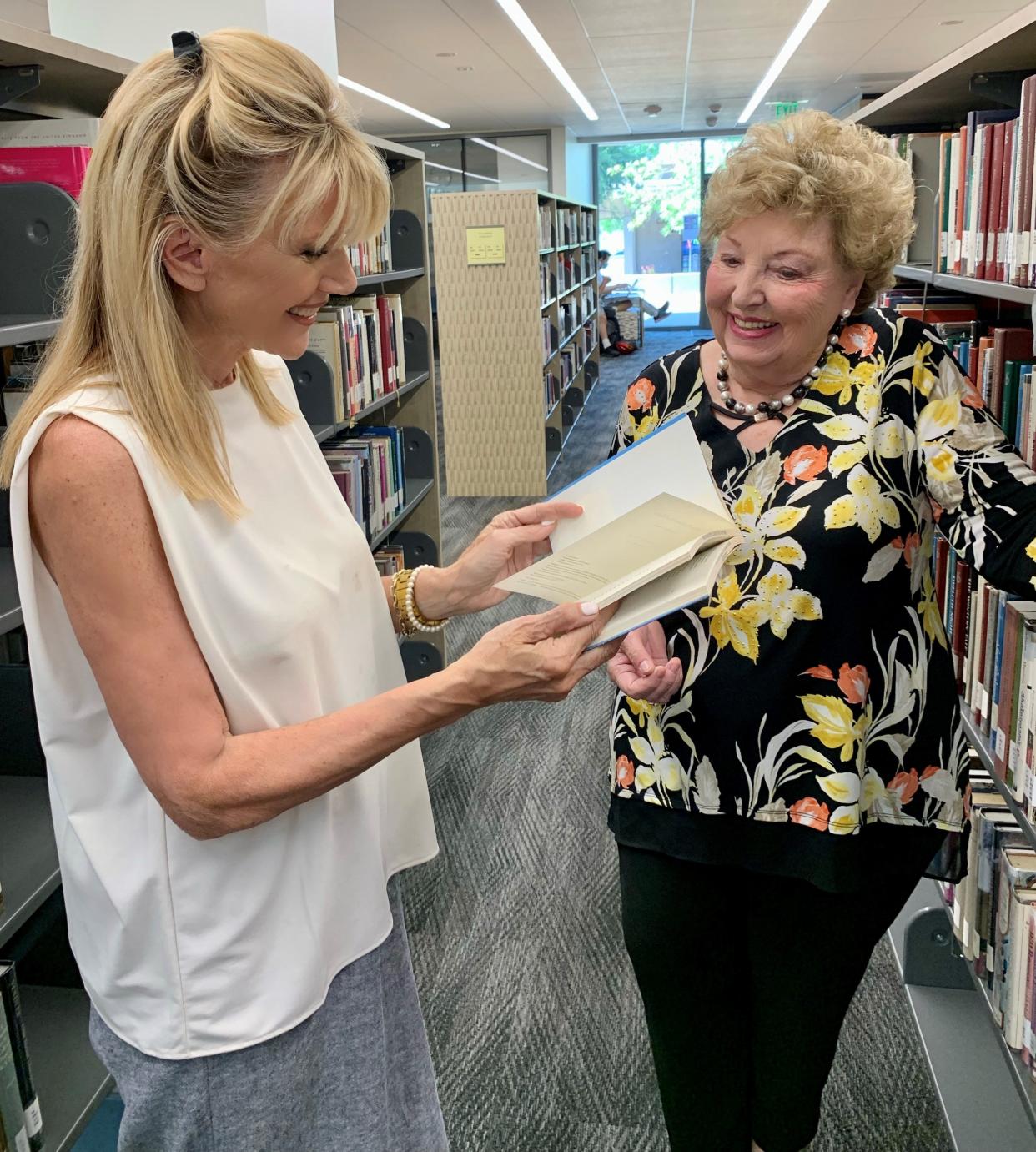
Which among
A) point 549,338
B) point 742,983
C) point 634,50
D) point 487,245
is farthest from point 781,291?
point 634,50

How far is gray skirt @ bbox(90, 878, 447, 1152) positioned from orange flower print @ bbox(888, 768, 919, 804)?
69 centimetres

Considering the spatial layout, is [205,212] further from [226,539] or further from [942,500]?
[942,500]

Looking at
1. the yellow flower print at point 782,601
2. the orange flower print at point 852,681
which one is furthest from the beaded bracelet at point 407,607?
the orange flower print at point 852,681

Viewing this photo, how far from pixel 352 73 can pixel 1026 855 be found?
9655 millimetres

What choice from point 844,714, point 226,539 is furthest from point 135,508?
point 844,714

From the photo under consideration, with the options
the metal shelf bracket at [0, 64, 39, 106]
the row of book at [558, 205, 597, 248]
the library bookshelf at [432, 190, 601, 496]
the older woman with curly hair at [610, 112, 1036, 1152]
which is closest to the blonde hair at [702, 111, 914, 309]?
the older woman with curly hair at [610, 112, 1036, 1152]

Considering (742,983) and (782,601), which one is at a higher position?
(782,601)

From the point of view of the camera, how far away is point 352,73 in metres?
9.61

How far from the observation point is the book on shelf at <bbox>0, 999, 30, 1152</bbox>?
1539 millimetres

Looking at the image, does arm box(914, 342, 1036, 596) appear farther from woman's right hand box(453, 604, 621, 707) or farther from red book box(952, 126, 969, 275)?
red book box(952, 126, 969, 275)

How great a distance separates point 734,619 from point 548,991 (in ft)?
4.46

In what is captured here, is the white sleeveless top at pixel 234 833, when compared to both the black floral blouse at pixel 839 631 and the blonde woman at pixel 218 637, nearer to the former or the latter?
the blonde woman at pixel 218 637

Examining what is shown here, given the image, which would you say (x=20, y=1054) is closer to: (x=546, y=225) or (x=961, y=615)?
(x=961, y=615)

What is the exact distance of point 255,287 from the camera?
1043 millimetres
